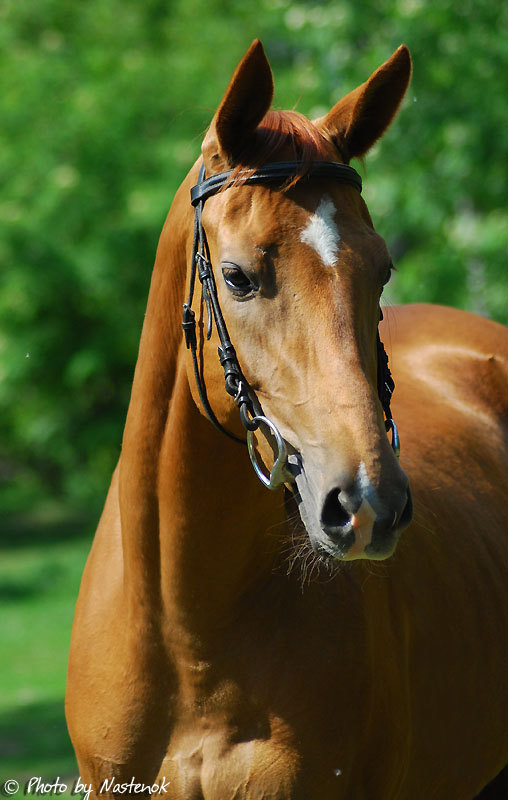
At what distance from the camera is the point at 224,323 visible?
2.13 metres

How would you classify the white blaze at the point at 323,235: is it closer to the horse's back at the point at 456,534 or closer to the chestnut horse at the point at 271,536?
the chestnut horse at the point at 271,536

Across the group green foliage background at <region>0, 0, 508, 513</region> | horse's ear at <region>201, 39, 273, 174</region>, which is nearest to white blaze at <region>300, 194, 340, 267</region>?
horse's ear at <region>201, 39, 273, 174</region>

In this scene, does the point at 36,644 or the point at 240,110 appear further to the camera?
the point at 36,644

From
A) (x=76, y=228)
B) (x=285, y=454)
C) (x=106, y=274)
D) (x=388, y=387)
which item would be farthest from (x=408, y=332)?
(x=76, y=228)

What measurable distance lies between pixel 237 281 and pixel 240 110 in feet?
1.36

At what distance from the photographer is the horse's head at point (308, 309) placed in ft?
6.01

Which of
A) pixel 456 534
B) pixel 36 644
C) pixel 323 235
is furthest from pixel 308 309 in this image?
pixel 36 644

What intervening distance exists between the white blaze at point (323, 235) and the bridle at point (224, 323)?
0.11 m

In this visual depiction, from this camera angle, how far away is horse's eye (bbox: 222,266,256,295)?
6.73ft

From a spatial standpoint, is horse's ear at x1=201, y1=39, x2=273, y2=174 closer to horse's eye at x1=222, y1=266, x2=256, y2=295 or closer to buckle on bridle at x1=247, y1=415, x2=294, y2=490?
horse's eye at x1=222, y1=266, x2=256, y2=295

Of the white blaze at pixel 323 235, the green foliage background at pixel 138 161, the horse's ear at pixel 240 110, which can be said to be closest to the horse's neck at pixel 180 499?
the horse's ear at pixel 240 110

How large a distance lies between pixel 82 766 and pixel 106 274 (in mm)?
10075

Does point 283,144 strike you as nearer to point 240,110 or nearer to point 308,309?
point 240,110

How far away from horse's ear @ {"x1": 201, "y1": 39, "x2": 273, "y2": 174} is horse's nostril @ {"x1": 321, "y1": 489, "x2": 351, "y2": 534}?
87cm
